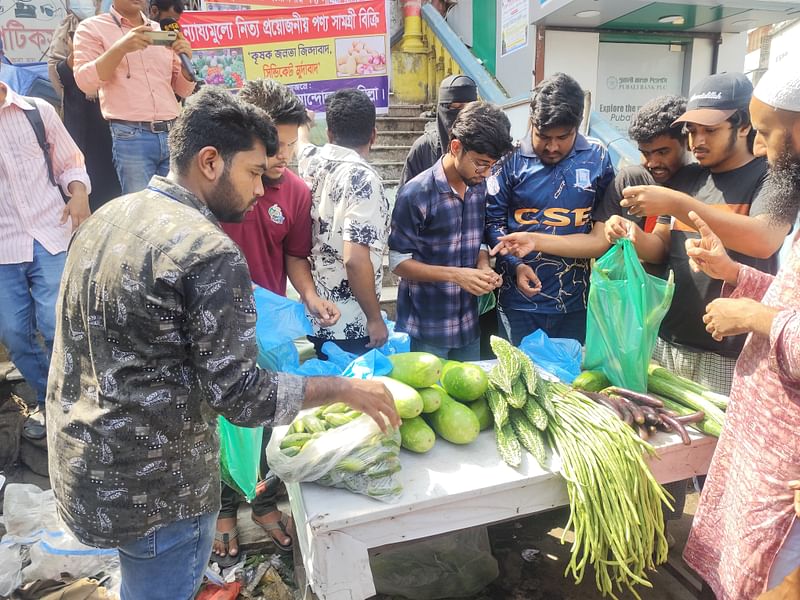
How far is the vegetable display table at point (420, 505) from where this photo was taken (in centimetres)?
151

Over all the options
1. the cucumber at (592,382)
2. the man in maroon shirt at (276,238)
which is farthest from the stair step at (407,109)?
the cucumber at (592,382)

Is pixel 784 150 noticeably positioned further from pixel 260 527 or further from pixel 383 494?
pixel 260 527

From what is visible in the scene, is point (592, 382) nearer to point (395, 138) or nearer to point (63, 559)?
point (63, 559)

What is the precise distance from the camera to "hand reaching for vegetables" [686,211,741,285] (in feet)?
6.00

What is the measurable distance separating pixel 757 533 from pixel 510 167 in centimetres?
181

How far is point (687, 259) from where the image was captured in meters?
2.28

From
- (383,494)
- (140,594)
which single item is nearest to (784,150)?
(383,494)

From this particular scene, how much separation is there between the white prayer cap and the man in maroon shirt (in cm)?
167

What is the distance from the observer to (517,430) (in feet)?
5.93

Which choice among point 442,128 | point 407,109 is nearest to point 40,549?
point 442,128

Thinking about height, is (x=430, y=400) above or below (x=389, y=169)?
below

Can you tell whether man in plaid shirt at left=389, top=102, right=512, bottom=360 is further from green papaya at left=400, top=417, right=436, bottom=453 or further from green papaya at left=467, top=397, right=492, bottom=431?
green papaya at left=400, top=417, right=436, bottom=453

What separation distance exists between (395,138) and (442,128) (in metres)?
3.81

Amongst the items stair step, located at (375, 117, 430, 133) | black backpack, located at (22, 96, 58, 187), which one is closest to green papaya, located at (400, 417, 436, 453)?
black backpack, located at (22, 96, 58, 187)
